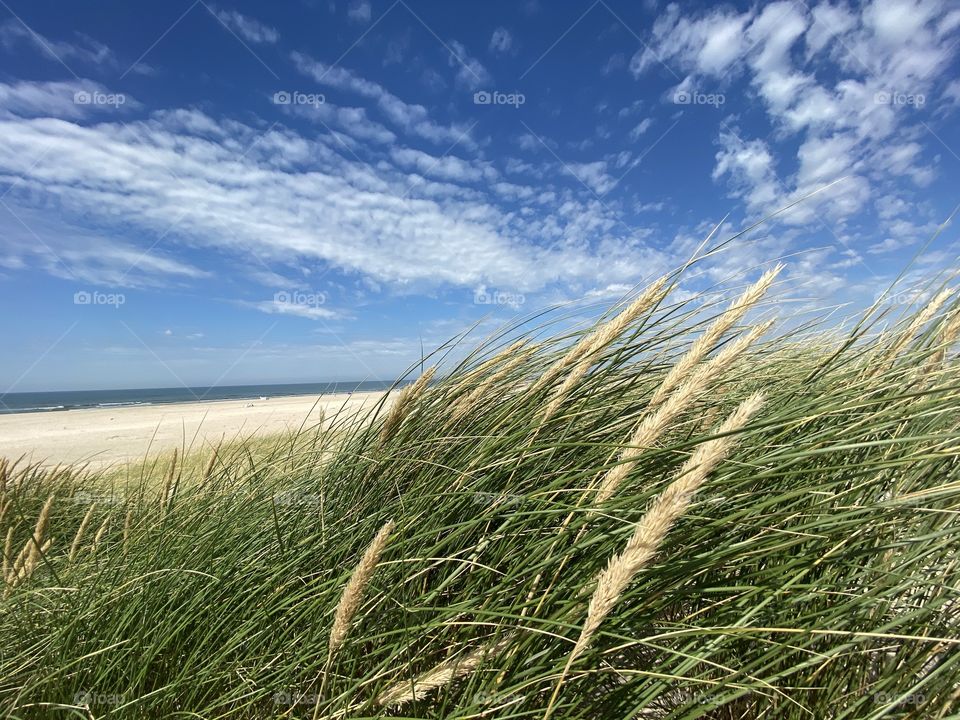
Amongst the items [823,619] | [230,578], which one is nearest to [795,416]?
[823,619]

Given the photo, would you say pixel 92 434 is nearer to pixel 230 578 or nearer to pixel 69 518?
pixel 69 518

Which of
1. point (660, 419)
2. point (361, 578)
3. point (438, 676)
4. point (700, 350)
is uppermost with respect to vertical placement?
point (700, 350)

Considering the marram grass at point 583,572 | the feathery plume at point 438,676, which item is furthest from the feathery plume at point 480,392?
the feathery plume at point 438,676

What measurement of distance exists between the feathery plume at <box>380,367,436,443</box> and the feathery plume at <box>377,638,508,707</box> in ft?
2.66

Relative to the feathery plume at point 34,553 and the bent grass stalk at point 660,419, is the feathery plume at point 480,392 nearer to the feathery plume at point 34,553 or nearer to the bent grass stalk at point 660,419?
the bent grass stalk at point 660,419

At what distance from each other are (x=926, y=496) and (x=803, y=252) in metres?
1.31

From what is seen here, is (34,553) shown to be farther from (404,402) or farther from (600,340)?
(600,340)

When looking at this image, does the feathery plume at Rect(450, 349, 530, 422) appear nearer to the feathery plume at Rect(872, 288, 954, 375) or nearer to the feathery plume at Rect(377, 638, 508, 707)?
the feathery plume at Rect(377, 638, 508, 707)

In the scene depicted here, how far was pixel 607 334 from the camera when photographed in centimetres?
152

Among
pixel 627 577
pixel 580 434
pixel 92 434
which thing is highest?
pixel 580 434

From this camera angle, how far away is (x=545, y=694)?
3.65 ft

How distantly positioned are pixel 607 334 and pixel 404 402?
2.35ft

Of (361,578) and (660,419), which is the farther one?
(660,419)

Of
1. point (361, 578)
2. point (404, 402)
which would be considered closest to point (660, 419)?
point (361, 578)
